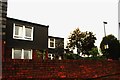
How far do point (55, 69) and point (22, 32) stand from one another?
17.1m

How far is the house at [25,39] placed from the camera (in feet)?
91.7

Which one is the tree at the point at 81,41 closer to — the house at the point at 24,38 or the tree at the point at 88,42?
the tree at the point at 88,42

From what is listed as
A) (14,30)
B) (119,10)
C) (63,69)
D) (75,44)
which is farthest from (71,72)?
(75,44)

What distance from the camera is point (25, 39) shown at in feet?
98.6

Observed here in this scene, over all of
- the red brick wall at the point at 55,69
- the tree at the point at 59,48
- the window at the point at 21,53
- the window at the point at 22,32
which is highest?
the window at the point at 22,32

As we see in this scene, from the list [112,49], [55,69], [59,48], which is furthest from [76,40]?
[55,69]

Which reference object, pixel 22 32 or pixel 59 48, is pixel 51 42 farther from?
pixel 22 32

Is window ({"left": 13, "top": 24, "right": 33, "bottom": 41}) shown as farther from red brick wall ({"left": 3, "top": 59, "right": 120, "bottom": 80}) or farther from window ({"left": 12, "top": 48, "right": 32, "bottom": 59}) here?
red brick wall ({"left": 3, "top": 59, "right": 120, "bottom": 80})

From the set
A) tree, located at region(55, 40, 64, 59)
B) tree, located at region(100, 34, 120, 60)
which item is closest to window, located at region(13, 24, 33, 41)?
tree, located at region(55, 40, 64, 59)

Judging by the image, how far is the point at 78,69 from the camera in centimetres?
1484

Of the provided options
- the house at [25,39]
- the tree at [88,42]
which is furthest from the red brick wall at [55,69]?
the tree at [88,42]

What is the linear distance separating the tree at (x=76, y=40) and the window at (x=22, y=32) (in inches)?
604

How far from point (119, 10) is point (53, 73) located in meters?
28.2

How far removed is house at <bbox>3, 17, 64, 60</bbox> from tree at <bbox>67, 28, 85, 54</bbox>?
13.1 metres
